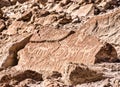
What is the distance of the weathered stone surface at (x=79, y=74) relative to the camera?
7.70 m

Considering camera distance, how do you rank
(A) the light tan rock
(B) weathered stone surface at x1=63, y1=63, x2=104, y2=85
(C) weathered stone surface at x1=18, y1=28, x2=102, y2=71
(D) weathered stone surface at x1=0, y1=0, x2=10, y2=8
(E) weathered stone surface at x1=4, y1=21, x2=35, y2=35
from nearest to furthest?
(B) weathered stone surface at x1=63, y1=63, x2=104, y2=85, (C) weathered stone surface at x1=18, y1=28, x2=102, y2=71, (A) the light tan rock, (E) weathered stone surface at x1=4, y1=21, x2=35, y2=35, (D) weathered stone surface at x1=0, y1=0, x2=10, y2=8

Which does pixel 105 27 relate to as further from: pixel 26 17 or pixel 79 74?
pixel 26 17

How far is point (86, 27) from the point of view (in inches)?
408

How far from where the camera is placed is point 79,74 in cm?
771

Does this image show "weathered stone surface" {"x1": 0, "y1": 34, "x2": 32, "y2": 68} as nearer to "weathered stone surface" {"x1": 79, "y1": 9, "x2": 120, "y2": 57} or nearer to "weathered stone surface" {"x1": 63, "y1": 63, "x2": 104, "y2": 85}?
"weathered stone surface" {"x1": 79, "y1": 9, "x2": 120, "y2": 57}

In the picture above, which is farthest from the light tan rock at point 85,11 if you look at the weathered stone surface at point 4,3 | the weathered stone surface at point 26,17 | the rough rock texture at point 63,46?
the weathered stone surface at point 4,3

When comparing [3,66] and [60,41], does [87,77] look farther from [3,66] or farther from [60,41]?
Answer: [3,66]

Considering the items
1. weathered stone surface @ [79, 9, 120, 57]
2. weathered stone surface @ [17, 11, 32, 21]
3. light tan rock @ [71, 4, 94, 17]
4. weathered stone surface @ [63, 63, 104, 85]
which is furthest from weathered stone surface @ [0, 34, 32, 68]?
weathered stone surface @ [63, 63, 104, 85]

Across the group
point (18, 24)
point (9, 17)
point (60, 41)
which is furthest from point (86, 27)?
point (9, 17)

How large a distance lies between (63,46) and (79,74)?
1.99m

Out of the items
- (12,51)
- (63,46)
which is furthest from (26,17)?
(63,46)

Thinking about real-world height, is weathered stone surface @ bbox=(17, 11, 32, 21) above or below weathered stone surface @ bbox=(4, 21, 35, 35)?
above

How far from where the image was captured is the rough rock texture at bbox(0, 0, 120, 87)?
26.2 feet

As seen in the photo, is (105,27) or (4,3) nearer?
(105,27)
